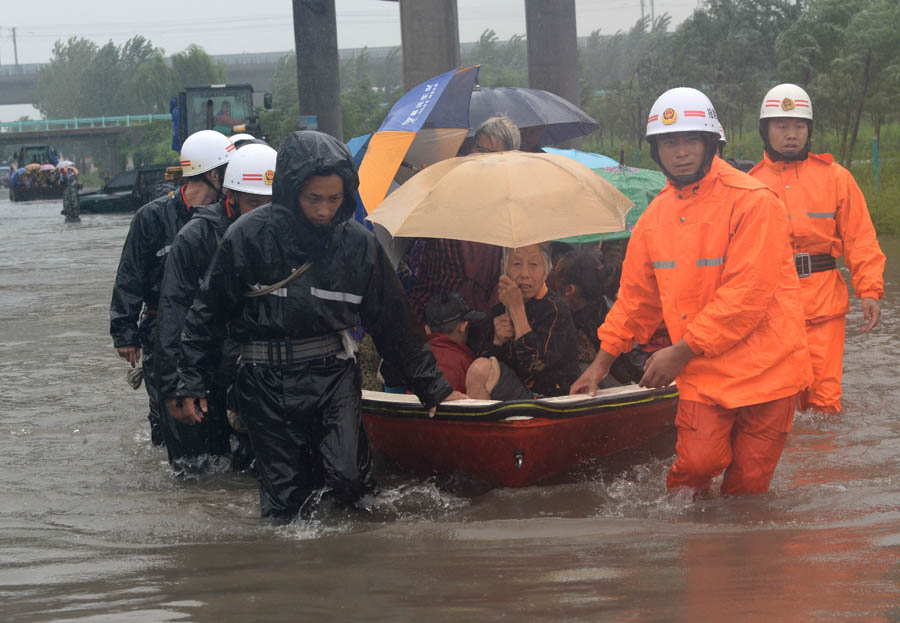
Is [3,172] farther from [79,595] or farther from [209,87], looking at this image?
[79,595]

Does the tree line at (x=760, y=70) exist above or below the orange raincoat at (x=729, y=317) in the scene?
above

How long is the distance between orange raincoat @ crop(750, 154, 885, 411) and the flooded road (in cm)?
43

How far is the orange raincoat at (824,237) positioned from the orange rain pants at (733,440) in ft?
6.49

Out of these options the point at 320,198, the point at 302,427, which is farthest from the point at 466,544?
the point at 320,198

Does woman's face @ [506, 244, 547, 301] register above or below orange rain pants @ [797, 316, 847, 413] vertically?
above

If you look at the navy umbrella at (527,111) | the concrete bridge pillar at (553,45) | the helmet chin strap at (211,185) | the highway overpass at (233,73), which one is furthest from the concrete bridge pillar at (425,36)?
the highway overpass at (233,73)

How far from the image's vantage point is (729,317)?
5047mm

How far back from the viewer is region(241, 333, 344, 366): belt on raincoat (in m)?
5.31

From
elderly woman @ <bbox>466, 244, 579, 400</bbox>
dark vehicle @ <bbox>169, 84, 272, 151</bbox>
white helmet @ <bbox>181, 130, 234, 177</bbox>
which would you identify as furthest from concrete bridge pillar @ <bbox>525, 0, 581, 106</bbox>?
elderly woman @ <bbox>466, 244, 579, 400</bbox>

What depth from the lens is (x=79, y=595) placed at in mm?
4594

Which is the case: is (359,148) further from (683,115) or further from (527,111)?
(683,115)

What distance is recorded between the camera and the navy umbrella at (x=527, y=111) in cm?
896

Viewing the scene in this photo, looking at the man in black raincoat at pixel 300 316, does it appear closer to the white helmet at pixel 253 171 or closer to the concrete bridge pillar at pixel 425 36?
the white helmet at pixel 253 171

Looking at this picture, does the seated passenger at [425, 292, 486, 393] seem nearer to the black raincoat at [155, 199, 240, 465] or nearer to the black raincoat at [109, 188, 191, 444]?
the black raincoat at [155, 199, 240, 465]
